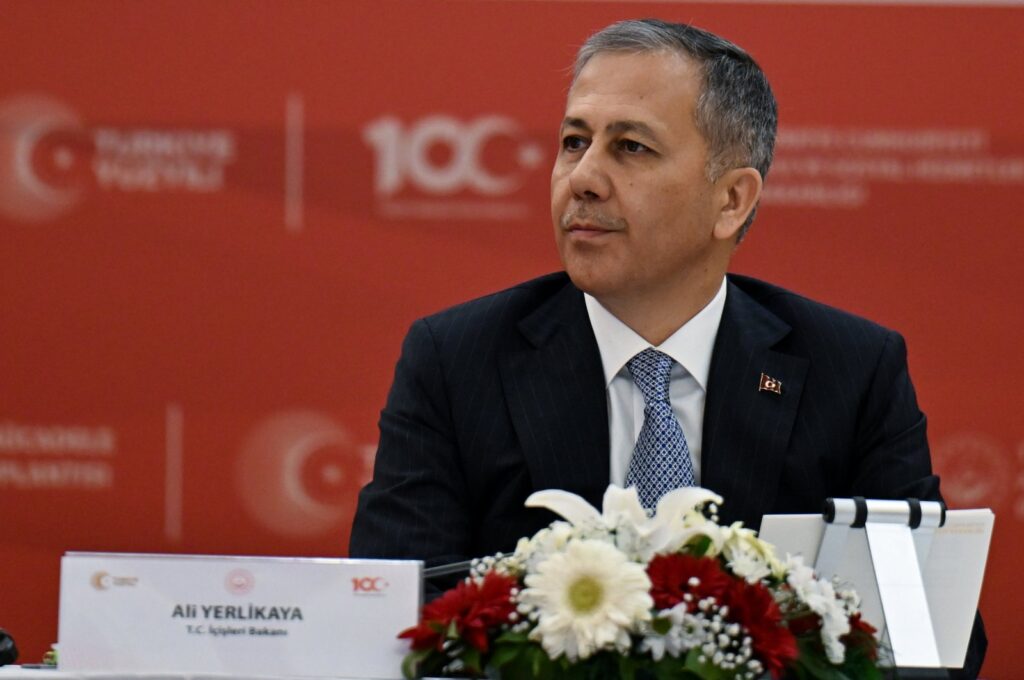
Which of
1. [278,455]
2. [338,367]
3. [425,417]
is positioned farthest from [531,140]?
[425,417]

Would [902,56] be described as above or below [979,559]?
above

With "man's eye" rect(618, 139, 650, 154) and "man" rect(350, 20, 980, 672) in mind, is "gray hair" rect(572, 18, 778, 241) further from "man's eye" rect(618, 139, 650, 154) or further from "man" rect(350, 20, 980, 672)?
"man's eye" rect(618, 139, 650, 154)

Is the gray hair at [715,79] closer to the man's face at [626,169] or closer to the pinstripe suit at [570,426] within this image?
the man's face at [626,169]

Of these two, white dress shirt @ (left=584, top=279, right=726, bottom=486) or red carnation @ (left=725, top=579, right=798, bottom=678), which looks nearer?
red carnation @ (left=725, top=579, right=798, bottom=678)

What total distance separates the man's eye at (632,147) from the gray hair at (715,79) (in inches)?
4.9

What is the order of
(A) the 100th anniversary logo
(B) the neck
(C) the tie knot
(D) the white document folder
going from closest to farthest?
1. (D) the white document folder
2. (C) the tie knot
3. (B) the neck
4. (A) the 100th anniversary logo

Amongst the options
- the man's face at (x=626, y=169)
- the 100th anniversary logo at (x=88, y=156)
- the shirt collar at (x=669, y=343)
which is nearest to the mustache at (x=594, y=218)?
the man's face at (x=626, y=169)

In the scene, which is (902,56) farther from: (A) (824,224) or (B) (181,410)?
(B) (181,410)

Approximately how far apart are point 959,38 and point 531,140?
1.31 metres

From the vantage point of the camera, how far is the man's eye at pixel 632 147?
266 centimetres

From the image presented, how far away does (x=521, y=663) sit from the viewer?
1734 mm

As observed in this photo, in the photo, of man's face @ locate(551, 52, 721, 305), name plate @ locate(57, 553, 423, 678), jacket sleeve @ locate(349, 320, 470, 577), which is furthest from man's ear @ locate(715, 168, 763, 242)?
name plate @ locate(57, 553, 423, 678)

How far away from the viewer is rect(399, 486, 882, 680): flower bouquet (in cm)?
171

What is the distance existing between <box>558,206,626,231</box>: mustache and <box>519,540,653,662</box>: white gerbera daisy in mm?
999
